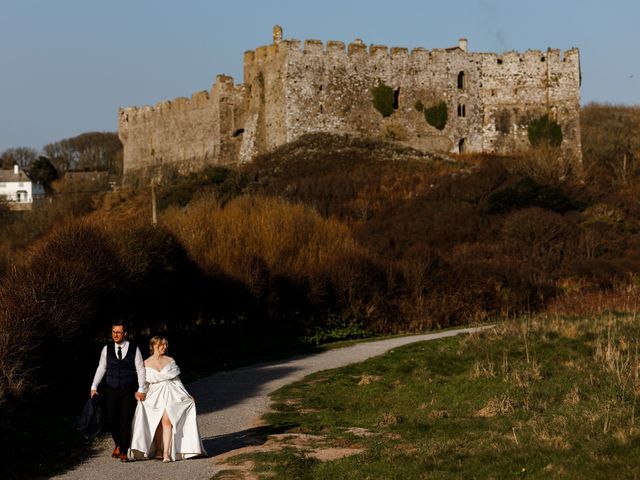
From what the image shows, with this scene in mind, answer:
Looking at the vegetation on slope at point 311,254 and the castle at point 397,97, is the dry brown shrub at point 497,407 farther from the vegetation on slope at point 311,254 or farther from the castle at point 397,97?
the castle at point 397,97

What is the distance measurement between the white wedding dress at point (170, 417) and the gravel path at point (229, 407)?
0.53 feet

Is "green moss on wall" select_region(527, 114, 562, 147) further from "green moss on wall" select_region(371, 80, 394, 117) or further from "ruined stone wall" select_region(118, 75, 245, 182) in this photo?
"ruined stone wall" select_region(118, 75, 245, 182)

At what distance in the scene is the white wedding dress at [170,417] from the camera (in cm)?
1398

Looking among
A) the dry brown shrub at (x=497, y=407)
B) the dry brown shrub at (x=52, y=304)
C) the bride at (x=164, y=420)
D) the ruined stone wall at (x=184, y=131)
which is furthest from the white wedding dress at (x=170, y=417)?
the ruined stone wall at (x=184, y=131)

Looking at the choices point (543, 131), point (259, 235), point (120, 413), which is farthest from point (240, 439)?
point (543, 131)

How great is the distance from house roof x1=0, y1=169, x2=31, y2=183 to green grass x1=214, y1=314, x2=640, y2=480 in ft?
263

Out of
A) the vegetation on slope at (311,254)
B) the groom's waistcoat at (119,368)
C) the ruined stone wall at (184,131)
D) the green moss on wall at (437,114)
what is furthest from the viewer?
the ruined stone wall at (184,131)

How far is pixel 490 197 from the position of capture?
158 feet

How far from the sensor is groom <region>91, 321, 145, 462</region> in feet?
46.9

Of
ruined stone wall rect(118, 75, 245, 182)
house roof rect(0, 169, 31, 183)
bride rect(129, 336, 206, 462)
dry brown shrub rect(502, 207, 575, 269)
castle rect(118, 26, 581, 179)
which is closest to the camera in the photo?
bride rect(129, 336, 206, 462)

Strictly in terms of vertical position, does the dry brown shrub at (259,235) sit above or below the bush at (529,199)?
below

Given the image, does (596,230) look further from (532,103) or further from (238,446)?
(238,446)

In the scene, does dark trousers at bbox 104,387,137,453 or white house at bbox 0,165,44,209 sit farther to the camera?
white house at bbox 0,165,44,209

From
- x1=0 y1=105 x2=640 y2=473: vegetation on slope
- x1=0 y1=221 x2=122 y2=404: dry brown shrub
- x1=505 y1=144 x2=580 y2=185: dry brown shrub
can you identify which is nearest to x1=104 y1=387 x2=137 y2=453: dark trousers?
x1=0 y1=105 x2=640 y2=473: vegetation on slope
